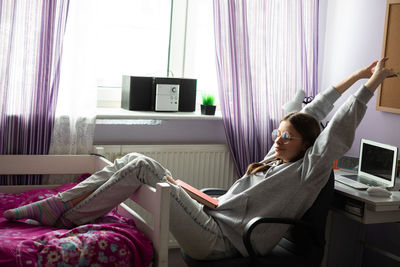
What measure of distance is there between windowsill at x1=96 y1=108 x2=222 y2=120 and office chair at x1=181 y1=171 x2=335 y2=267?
1.01 meters

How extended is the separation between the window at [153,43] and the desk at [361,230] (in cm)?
123

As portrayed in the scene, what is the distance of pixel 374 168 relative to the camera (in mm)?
2824

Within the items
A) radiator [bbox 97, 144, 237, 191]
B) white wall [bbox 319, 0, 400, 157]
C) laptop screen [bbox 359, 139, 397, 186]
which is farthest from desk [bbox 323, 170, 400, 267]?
radiator [bbox 97, 144, 237, 191]

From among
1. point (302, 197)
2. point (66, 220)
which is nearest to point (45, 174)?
point (66, 220)

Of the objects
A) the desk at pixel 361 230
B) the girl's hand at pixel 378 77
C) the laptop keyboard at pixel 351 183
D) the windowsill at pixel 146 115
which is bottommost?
the desk at pixel 361 230

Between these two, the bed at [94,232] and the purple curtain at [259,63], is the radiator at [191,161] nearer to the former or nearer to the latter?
the purple curtain at [259,63]

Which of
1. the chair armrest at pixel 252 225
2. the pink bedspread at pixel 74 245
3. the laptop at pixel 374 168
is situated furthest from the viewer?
the laptop at pixel 374 168

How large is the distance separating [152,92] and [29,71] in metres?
0.76

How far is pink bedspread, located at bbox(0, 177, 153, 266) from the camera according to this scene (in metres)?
2.04

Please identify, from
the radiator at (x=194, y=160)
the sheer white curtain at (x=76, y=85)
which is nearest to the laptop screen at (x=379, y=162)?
the radiator at (x=194, y=160)

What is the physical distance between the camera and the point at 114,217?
2510 mm

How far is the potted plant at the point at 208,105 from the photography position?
3396 mm

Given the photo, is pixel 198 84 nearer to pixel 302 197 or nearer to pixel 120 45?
pixel 120 45

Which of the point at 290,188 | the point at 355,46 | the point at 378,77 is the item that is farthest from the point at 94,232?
the point at 355,46
